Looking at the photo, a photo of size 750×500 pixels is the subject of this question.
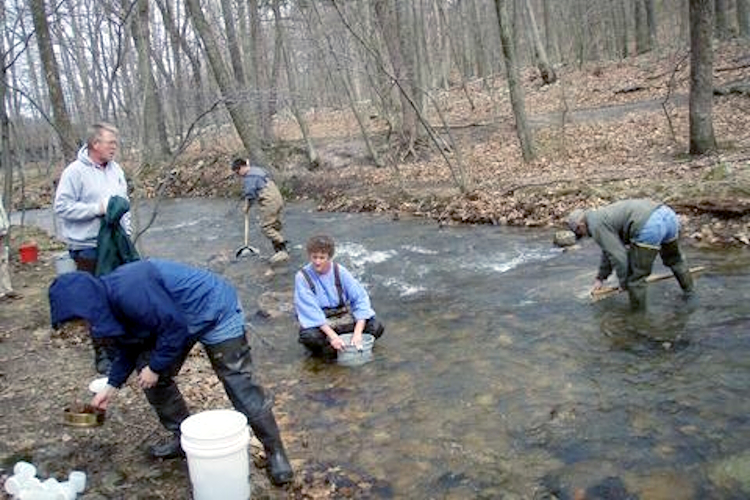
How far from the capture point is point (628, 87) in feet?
74.7

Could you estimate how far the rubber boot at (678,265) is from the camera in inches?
282

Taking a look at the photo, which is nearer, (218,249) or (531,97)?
(218,249)

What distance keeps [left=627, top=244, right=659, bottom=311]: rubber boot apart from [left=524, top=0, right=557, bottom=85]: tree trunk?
2032 centimetres

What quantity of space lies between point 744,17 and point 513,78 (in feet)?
48.3

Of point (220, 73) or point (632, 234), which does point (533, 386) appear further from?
point (220, 73)

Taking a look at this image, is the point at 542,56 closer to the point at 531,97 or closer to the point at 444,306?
the point at 531,97

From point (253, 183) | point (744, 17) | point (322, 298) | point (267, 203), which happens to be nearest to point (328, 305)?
point (322, 298)

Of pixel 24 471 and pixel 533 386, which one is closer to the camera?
pixel 24 471

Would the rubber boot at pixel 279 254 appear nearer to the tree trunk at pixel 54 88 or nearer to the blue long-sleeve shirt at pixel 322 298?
the tree trunk at pixel 54 88

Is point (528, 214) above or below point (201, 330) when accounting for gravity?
below

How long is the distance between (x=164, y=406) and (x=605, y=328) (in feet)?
14.5

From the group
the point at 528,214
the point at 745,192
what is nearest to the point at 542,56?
the point at 528,214

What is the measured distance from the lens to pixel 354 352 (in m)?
6.70

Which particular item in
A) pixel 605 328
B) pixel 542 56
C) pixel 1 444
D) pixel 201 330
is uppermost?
pixel 542 56
